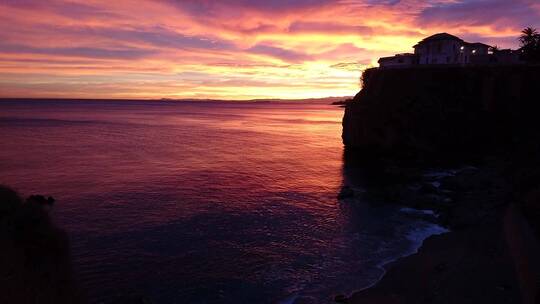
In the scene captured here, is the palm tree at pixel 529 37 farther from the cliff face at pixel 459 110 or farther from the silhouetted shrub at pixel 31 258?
the silhouetted shrub at pixel 31 258

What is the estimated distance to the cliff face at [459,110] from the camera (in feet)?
192

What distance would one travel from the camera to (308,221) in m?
31.1

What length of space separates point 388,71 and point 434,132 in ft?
39.8

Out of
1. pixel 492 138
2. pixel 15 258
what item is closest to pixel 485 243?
pixel 15 258

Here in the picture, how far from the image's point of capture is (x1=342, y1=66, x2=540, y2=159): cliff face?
58500 millimetres

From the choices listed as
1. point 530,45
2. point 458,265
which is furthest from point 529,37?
point 458,265

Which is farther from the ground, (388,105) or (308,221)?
(388,105)

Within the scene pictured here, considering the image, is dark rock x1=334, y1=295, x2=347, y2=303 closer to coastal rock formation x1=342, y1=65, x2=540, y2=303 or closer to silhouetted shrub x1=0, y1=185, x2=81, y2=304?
coastal rock formation x1=342, y1=65, x2=540, y2=303

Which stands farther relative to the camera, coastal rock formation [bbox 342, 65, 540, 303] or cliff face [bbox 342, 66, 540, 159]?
cliff face [bbox 342, 66, 540, 159]

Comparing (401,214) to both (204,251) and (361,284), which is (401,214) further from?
(204,251)

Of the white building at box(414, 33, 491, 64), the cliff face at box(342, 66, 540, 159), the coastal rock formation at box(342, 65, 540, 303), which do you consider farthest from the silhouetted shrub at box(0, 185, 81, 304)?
the white building at box(414, 33, 491, 64)

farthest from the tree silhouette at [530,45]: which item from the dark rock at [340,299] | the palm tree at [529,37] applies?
the dark rock at [340,299]

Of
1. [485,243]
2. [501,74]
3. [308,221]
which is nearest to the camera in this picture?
[485,243]

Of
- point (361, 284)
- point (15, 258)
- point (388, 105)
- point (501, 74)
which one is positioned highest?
point (501, 74)
